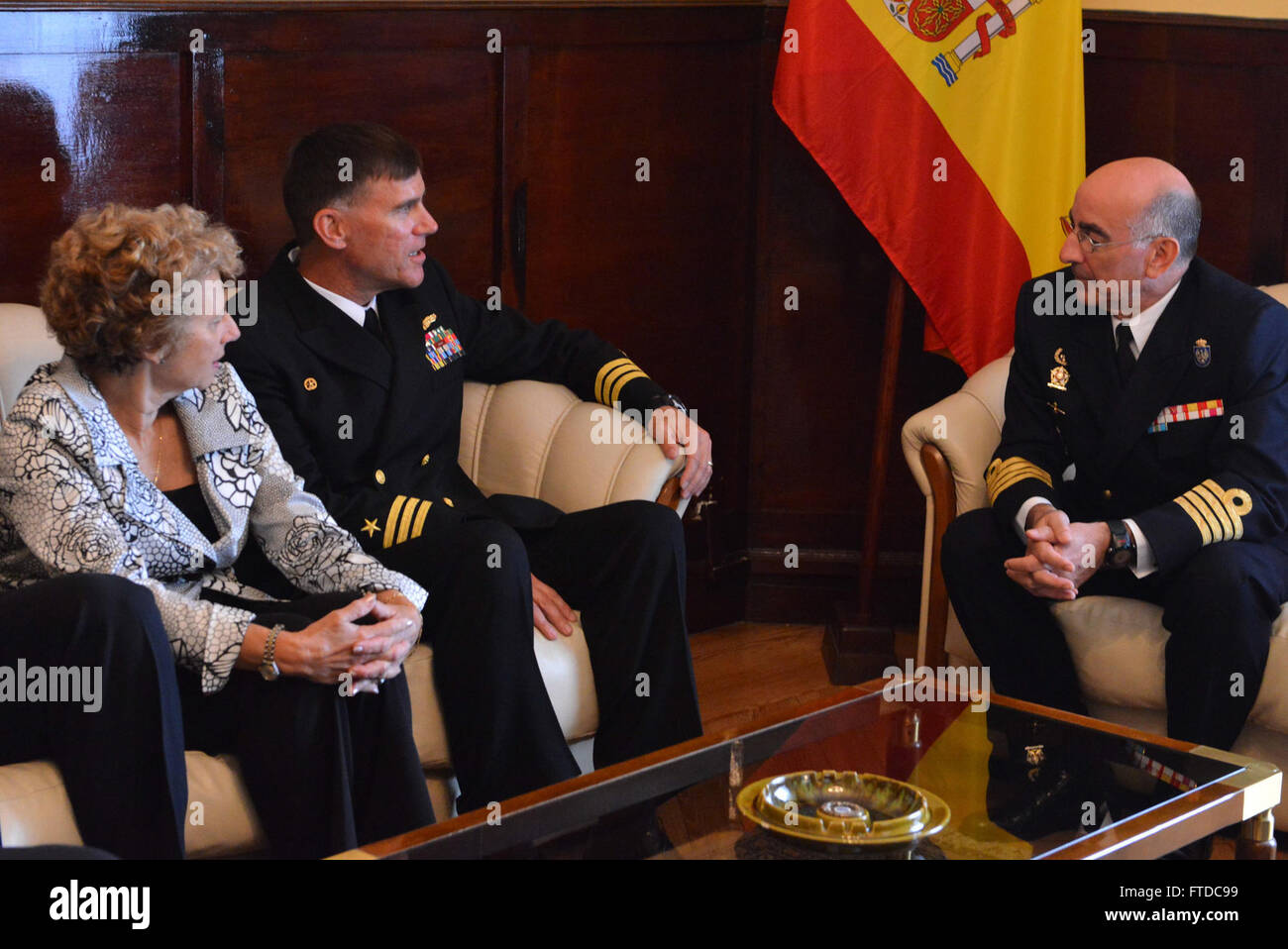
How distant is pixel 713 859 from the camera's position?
5.08 feet

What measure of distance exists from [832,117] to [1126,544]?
121 cm

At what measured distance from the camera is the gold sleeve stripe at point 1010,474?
2494 millimetres

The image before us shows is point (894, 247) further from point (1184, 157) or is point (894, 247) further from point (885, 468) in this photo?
point (1184, 157)

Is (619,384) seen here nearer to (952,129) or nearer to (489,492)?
(489,492)

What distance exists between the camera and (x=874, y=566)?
3.33m

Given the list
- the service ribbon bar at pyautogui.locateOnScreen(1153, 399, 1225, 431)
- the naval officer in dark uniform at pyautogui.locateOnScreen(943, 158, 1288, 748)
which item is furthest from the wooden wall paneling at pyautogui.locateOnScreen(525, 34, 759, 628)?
the service ribbon bar at pyautogui.locateOnScreen(1153, 399, 1225, 431)

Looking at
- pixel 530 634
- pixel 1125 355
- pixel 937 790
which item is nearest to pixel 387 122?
pixel 530 634

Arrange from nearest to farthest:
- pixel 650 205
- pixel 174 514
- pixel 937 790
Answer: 1. pixel 937 790
2. pixel 174 514
3. pixel 650 205

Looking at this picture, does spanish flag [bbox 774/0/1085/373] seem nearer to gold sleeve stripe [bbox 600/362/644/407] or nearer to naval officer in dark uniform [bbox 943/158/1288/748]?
naval officer in dark uniform [bbox 943/158/1288/748]

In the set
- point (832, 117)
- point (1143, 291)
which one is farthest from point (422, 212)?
point (1143, 291)

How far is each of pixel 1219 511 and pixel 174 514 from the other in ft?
5.30

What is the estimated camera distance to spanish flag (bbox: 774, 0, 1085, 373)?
304 cm

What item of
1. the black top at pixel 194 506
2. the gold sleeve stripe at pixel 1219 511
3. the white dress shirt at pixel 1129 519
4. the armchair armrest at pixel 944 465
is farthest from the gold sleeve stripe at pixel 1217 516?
the black top at pixel 194 506

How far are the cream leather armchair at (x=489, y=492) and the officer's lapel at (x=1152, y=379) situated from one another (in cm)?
76
